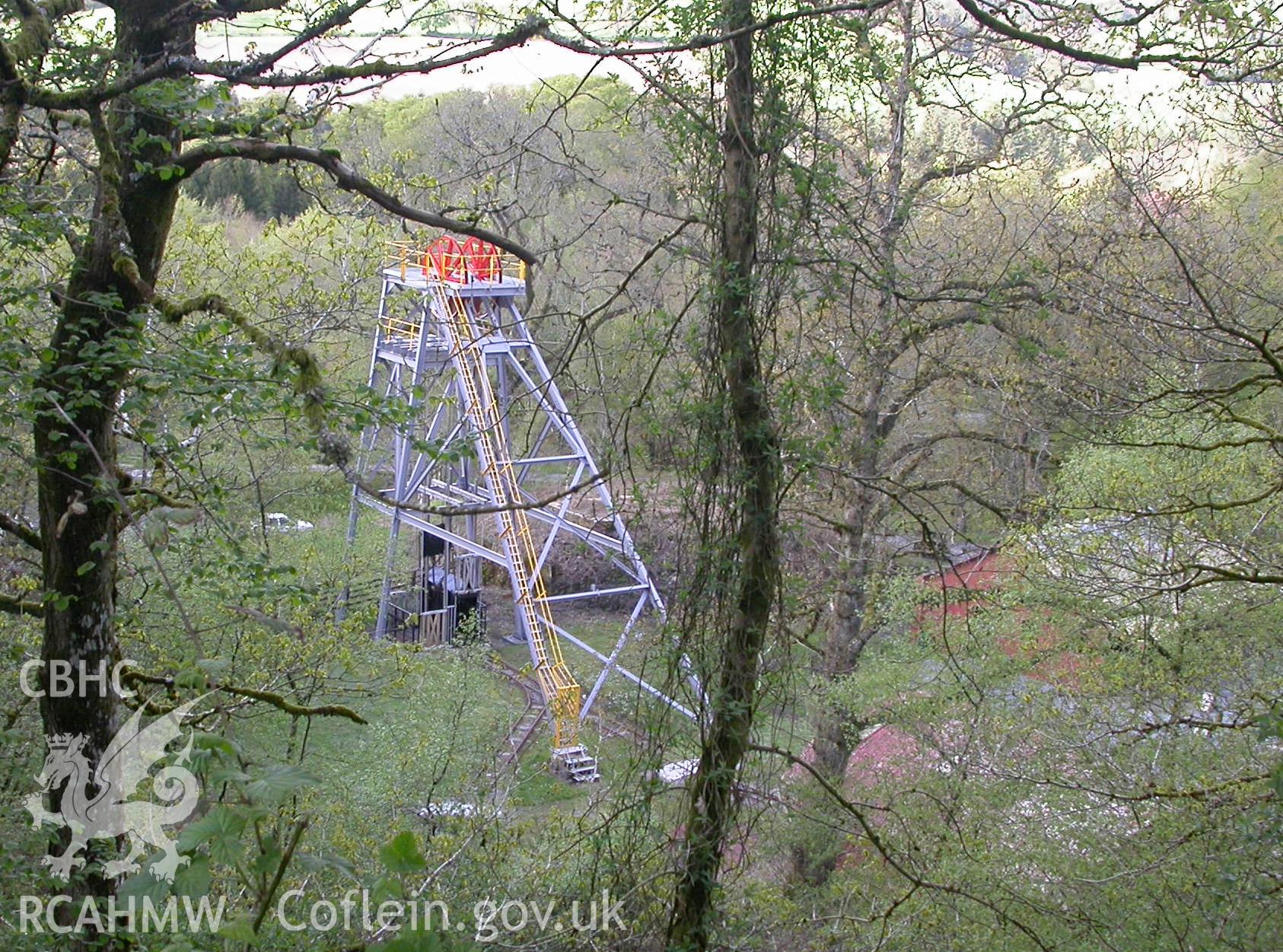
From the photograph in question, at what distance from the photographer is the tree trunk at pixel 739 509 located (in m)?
3.47

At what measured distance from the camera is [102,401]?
3758 mm

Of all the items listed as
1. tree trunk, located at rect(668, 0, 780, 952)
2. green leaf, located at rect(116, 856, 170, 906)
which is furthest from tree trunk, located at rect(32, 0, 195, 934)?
green leaf, located at rect(116, 856, 170, 906)

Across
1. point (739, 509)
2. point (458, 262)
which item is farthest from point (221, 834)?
point (458, 262)

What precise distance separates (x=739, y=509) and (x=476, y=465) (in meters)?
9.90

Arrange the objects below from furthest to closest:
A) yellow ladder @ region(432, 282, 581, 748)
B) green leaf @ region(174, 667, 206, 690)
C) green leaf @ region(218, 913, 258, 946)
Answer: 1. yellow ladder @ region(432, 282, 581, 748)
2. green leaf @ region(174, 667, 206, 690)
3. green leaf @ region(218, 913, 258, 946)

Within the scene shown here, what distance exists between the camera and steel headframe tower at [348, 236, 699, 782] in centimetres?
570

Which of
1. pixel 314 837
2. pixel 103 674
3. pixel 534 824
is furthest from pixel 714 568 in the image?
pixel 314 837

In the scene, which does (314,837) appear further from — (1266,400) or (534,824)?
(1266,400)

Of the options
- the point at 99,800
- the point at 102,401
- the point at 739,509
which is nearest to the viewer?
the point at 739,509

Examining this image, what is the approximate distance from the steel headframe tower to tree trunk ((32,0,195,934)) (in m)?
1.08

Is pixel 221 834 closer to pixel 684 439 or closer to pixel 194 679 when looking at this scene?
pixel 194 679

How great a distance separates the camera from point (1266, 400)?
436 inches

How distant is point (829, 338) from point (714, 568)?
1.63 m

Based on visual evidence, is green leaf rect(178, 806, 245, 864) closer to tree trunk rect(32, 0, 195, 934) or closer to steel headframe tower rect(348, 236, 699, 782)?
steel headframe tower rect(348, 236, 699, 782)
